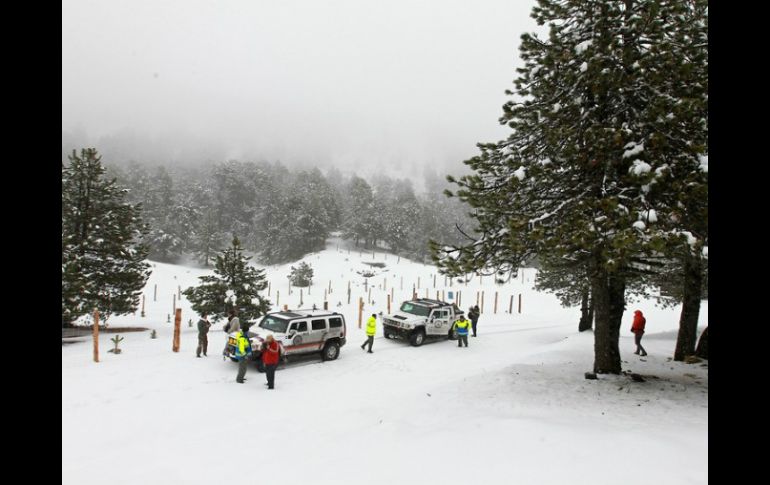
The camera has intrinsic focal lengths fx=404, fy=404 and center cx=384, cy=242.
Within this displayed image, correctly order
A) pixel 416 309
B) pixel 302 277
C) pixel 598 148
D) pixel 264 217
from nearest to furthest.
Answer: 1. pixel 598 148
2. pixel 416 309
3. pixel 302 277
4. pixel 264 217

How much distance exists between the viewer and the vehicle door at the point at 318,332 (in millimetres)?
15414

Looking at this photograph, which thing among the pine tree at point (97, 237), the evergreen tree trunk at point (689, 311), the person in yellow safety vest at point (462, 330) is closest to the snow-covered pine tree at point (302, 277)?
the pine tree at point (97, 237)

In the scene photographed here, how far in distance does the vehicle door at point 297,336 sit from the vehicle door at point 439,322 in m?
7.07

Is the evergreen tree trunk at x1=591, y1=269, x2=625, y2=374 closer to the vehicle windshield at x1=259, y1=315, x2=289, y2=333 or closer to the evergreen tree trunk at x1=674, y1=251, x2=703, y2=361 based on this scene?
the evergreen tree trunk at x1=674, y1=251, x2=703, y2=361

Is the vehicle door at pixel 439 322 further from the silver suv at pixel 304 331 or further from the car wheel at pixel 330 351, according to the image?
the car wheel at pixel 330 351

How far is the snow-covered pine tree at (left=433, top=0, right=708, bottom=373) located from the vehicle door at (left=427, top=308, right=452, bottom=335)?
9.40 m

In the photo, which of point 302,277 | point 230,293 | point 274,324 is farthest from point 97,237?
point 302,277

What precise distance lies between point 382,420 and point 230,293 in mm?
14059

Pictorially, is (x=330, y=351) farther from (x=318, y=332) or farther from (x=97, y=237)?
(x=97, y=237)

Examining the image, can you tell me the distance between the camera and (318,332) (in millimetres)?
15609

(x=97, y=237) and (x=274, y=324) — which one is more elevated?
(x=97, y=237)

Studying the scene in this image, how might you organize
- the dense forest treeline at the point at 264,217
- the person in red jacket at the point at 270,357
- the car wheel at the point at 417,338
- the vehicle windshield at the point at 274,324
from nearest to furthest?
the person in red jacket at the point at 270,357 < the vehicle windshield at the point at 274,324 < the car wheel at the point at 417,338 < the dense forest treeline at the point at 264,217

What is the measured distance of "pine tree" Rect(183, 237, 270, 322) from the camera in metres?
20.3
